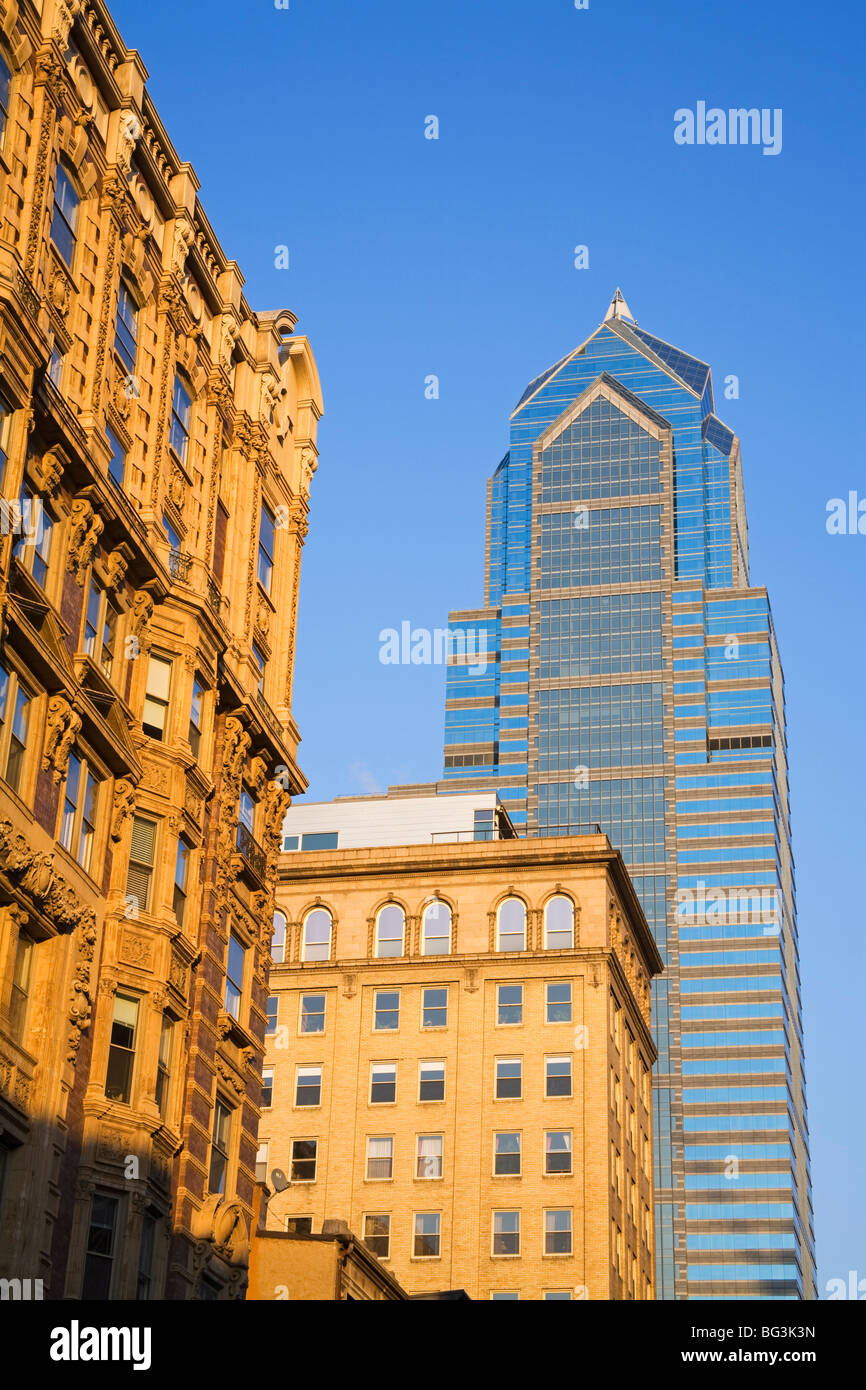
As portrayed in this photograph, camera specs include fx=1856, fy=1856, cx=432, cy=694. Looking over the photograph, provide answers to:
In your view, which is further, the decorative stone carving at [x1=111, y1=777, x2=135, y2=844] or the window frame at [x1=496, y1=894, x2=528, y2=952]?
the window frame at [x1=496, y1=894, x2=528, y2=952]

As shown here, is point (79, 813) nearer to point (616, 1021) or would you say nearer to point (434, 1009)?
point (434, 1009)

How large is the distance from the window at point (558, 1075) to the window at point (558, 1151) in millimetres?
1806

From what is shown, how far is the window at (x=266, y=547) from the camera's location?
5156 cm

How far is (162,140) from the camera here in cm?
4541

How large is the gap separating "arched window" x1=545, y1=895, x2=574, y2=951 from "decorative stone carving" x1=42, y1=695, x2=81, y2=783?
51.4 meters

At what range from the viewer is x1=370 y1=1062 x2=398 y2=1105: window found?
3285 inches

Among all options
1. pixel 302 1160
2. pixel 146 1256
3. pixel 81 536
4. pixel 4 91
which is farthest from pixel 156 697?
pixel 302 1160

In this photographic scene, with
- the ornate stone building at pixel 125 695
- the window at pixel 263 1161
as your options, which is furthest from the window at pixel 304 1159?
the ornate stone building at pixel 125 695

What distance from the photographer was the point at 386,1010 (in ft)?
281

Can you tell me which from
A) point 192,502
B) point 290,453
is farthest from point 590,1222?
point 192,502

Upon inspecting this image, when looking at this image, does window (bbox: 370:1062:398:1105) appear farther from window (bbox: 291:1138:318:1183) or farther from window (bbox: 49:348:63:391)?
window (bbox: 49:348:63:391)

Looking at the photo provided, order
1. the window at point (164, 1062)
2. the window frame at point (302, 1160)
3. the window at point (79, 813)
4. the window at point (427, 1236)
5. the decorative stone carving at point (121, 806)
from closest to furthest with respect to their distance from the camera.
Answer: the window at point (79, 813) < the decorative stone carving at point (121, 806) < the window at point (164, 1062) < the window at point (427, 1236) < the window frame at point (302, 1160)

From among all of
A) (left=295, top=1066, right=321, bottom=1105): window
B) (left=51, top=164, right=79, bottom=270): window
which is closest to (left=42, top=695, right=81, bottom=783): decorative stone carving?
(left=51, top=164, right=79, bottom=270): window

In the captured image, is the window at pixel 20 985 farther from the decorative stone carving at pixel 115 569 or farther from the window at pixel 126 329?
the window at pixel 126 329
